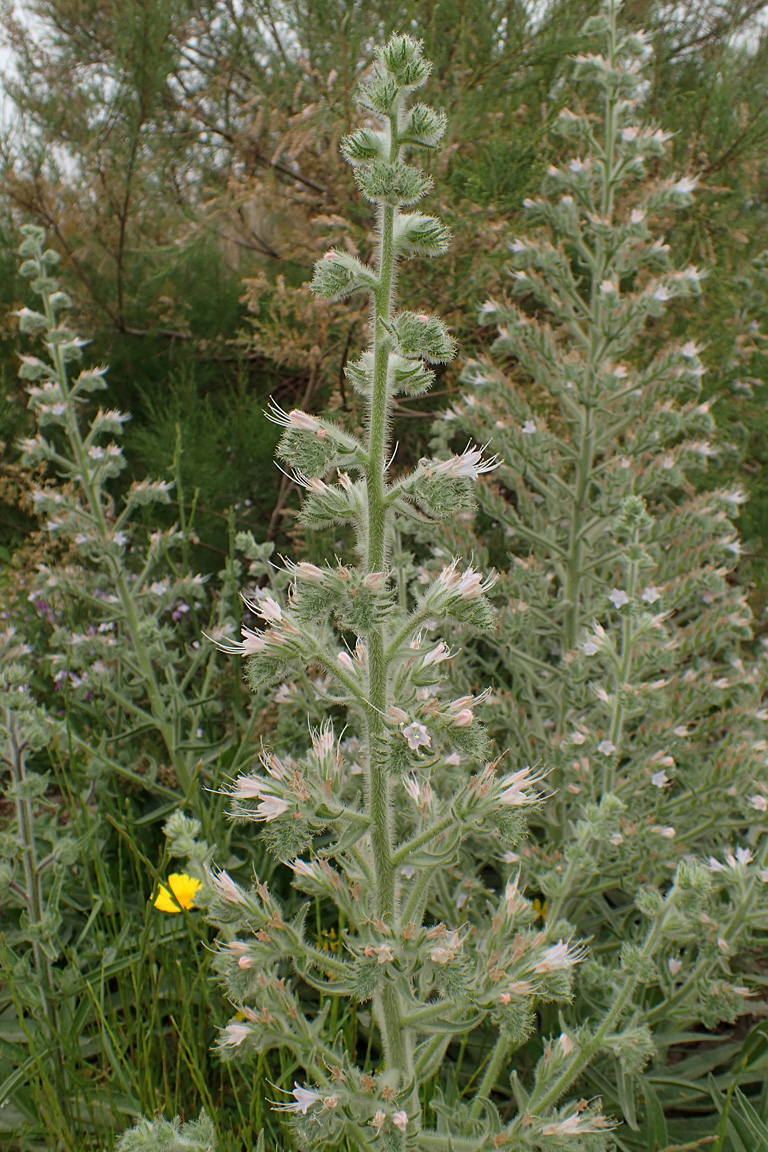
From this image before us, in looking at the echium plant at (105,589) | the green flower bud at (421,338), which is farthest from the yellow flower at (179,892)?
the green flower bud at (421,338)

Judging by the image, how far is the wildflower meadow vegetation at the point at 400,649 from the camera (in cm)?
148

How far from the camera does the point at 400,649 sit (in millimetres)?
1490

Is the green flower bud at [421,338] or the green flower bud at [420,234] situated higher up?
the green flower bud at [420,234]

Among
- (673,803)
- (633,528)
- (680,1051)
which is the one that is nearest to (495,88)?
(633,528)

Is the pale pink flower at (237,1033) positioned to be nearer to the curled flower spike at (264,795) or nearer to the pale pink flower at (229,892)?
the pale pink flower at (229,892)

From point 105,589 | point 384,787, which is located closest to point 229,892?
point 384,787

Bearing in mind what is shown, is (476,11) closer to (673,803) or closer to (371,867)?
(673,803)

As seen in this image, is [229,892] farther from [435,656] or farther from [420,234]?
[420,234]

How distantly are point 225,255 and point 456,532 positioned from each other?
12.6 ft

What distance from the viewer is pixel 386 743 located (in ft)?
4.58

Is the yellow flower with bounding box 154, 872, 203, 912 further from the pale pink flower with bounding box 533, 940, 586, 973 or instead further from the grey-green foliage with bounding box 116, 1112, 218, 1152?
the pale pink flower with bounding box 533, 940, 586, 973

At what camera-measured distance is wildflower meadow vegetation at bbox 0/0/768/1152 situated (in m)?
1.48

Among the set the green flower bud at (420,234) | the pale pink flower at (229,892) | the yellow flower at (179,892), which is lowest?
the yellow flower at (179,892)

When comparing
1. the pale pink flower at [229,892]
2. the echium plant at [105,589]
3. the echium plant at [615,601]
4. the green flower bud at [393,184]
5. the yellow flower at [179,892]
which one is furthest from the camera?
the echium plant at [105,589]
